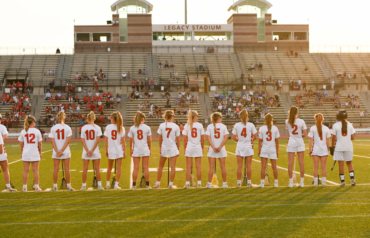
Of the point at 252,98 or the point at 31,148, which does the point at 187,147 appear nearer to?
the point at 31,148

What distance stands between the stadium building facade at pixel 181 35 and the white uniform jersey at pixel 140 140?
4430cm

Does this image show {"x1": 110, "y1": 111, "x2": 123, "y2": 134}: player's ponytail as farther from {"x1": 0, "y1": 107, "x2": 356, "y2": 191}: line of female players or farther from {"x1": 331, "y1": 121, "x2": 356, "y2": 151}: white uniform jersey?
{"x1": 331, "y1": 121, "x2": 356, "y2": 151}: white uniform jersey

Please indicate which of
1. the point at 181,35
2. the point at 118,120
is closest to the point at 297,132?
the point at 118,120

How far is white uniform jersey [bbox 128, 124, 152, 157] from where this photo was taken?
9.34 metres

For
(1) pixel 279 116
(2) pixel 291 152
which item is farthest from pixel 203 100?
(2) pixel 291 152

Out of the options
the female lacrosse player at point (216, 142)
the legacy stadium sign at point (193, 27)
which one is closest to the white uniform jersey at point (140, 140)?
the female lacrosse player at point (216, 142)

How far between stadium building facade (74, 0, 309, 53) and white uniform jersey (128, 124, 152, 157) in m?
44.3

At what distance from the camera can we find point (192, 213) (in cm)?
691

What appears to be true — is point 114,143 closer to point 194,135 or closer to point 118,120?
point 118,120

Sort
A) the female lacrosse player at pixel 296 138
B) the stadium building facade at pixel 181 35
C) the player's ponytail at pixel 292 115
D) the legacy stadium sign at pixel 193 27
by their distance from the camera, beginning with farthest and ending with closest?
1. the legacy stadium sign at pixel 193 27
2. the stadium building facade at pixel 181 35
3. the female lacrosse player at pixel 296 138
4. the player's ponytail at pixel 292 115

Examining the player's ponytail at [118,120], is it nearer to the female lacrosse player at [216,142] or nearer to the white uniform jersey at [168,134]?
the white uniform jersey at [168,134]

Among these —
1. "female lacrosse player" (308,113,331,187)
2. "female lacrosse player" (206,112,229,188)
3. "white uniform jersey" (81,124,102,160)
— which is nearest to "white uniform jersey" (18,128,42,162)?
"white uniform jersey" (81,124,102,160)

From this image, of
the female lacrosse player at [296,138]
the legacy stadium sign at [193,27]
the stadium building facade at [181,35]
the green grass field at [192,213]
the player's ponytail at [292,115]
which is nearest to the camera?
the green grass field at [192,213]

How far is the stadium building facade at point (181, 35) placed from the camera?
53.7 metres
